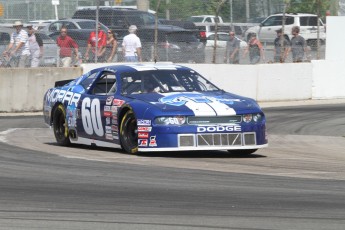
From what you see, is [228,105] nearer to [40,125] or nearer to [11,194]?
[11,194]

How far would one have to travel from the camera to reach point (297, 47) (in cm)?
2670

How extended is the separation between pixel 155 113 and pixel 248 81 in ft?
41.7

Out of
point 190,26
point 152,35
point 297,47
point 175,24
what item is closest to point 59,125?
point 152,35

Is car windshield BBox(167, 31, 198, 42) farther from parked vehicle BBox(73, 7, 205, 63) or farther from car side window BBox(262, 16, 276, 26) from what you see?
car side window BBox(262, 16, 276, 26)

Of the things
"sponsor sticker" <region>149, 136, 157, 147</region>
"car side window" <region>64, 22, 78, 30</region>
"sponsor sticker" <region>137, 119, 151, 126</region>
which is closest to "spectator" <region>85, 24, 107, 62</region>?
"car side window" <region>64, 22, 78, 30</region>

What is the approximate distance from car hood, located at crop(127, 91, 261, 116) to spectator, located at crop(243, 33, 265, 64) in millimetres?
12341

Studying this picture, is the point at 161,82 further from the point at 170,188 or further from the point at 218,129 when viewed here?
the point at 170,188

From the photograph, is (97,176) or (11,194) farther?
(97,176)

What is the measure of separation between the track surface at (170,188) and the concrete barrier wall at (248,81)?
22.8 ft

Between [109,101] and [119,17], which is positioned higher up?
[119,17]

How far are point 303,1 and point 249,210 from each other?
1968 cm

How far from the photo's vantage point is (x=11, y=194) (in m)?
9.45

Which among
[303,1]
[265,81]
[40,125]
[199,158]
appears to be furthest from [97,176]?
[303,1]

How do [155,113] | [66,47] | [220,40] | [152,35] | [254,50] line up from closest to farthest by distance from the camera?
[155,113] < [66,47] < [152,35] < [220,40] < [254,50]
